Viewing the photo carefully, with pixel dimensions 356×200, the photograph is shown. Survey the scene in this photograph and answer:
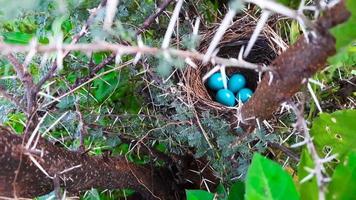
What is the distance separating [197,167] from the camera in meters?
1.05

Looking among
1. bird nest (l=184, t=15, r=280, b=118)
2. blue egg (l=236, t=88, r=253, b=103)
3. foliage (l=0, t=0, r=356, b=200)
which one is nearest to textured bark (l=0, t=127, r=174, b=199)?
foliage (l=0, t=0, r=356, b=200)

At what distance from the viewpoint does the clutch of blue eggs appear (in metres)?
1.15

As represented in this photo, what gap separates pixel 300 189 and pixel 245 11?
1.67 ft

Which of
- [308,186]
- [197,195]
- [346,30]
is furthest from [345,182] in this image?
[197,195]

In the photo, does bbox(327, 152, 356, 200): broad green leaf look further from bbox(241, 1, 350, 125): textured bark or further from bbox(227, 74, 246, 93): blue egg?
bbox(227, 74, 246, 93): blue egg

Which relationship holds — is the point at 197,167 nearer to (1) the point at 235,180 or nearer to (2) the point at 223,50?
(1) the point at 235,180

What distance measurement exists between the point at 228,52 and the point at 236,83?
7 cm

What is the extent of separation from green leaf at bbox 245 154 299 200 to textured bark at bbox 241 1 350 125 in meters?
0.09

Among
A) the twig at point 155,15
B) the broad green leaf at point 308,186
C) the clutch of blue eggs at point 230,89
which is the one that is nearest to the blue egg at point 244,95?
the clutch of blue eggs at point 230,89

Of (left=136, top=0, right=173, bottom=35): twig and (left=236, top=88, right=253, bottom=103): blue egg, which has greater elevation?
(left=136, top=0, right=173, bottom=35): twig

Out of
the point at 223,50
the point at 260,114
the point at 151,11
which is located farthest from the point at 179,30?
the point at 260,114

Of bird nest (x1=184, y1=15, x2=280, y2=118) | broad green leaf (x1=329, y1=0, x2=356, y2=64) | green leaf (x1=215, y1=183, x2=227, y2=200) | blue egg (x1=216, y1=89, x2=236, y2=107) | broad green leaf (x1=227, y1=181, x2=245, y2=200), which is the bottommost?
green leaf (x1=215, y1=183, x2=227, y2=200)

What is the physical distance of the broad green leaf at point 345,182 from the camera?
0.60 metres

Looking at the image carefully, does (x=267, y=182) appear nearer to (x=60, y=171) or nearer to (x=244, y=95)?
(x=60, y=171)
